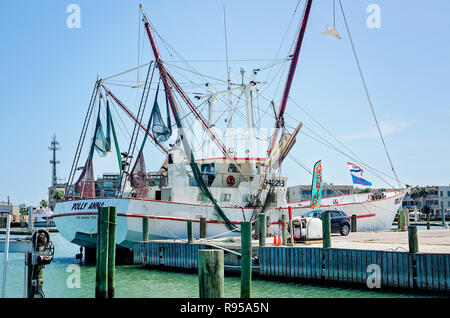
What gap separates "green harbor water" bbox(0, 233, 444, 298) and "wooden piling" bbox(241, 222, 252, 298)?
233cm

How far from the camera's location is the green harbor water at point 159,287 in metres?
15.9

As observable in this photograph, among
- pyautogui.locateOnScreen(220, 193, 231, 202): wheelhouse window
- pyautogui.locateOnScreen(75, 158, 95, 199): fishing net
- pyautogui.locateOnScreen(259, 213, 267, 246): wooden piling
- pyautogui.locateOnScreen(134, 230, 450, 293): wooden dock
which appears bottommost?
pyautogui.locateOnScreen(134, 230, 450, 293): wooden dock

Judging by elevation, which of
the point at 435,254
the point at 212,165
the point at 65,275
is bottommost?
the point at 65,275

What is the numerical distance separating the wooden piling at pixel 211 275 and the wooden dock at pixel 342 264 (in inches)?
326

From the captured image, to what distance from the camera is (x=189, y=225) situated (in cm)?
2212

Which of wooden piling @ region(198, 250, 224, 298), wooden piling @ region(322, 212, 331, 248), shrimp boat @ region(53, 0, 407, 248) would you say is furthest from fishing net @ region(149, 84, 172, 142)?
wooden piling @ region(198, 250, 224, 298)

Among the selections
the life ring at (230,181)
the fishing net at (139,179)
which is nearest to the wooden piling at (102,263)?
the fishing net at (139,179)

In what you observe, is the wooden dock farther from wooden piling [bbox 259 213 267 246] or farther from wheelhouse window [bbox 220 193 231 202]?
wheelhouse window [bbox 220 193 231 202]

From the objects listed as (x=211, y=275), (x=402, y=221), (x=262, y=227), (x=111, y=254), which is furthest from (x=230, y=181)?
(x=211, y=275)

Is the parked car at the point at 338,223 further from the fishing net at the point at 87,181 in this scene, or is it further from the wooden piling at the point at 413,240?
the fishing net at the point at 87,181

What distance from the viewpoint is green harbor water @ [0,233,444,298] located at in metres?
15.9
